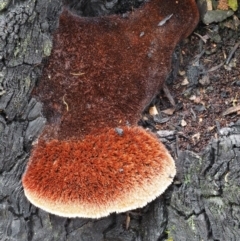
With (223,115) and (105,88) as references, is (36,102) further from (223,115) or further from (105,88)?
(223,115)

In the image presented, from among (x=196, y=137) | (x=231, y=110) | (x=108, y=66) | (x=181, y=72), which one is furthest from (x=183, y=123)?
(x=108, y=66)

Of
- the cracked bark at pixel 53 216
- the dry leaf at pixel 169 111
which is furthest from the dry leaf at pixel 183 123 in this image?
the cracked bark at pixel 53 216

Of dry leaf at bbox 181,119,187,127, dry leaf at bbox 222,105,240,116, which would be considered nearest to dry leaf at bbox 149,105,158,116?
dry leaf at bbox 181,119,187,127

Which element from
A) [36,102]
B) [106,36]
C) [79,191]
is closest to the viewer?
[79,191]

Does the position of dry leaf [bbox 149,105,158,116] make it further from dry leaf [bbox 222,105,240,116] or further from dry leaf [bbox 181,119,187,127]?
dry leaf [bbox 222,105,240,116]

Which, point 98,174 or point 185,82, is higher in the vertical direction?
point 98,174

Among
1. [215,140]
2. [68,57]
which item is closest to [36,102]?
[68,57]

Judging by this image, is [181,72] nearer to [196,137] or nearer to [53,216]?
[196,137]
